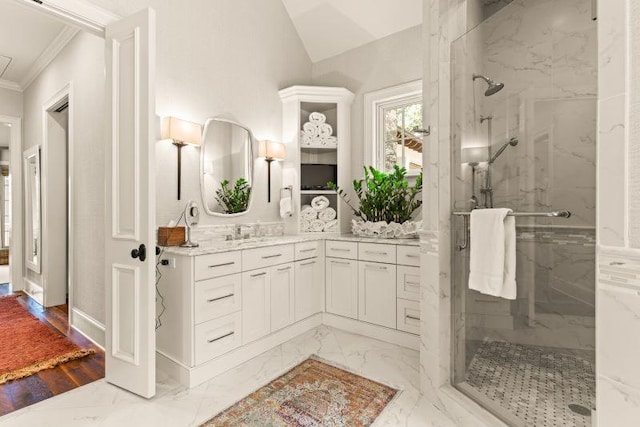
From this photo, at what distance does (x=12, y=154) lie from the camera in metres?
4.59

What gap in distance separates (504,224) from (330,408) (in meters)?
1.42

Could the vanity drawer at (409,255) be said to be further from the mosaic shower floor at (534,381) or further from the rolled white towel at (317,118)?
the rolled white towel at (317,118)

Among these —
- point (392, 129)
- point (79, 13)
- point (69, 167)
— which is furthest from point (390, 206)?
point (69, 167)

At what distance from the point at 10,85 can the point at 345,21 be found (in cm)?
459

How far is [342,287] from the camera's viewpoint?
3.22 m

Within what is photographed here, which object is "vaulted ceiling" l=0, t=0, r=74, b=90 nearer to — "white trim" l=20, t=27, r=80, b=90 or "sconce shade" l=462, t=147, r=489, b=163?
"white trim" l=20, t=27, r=80, b=90

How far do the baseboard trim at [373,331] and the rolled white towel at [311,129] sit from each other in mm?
1933

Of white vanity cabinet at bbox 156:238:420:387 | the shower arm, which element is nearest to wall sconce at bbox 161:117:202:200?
white vanity cabinet at bbox 156:238:420:387

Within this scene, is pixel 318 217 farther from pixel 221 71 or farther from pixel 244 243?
pixel 221 71

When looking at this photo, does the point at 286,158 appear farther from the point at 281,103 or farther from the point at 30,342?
the point at 30,342

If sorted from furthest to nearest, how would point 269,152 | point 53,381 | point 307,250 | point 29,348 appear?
point 269,152 < point 307,250 < point 29,348 < point 53,381

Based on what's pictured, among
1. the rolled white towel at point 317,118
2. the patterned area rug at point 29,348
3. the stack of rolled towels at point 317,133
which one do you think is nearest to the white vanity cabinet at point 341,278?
the stack of rolled towels at point 317,133

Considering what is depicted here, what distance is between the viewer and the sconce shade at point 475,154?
1957mm

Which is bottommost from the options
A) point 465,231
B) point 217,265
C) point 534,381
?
point 534,381
